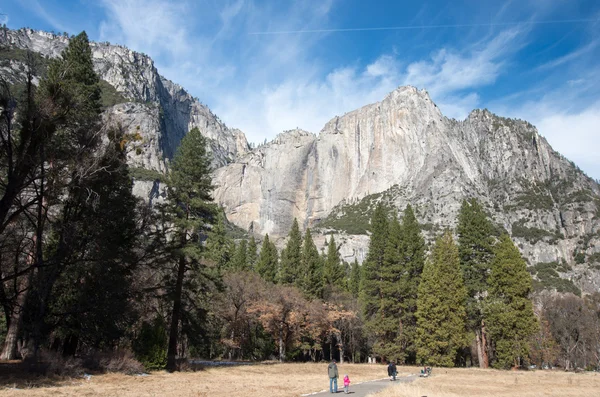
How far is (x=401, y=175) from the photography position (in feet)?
513

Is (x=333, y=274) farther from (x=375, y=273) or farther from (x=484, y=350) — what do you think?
(x=484, y=350)

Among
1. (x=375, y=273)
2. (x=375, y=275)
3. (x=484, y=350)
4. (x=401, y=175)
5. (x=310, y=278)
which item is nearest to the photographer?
(x=484, y=350)

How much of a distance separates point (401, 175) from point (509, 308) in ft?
417

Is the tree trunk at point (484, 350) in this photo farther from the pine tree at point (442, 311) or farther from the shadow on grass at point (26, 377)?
the shadow on grass at point (26, 377)

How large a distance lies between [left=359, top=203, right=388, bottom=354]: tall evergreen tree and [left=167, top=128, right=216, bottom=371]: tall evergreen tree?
22845 millimetres

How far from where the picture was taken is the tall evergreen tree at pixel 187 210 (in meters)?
21.8

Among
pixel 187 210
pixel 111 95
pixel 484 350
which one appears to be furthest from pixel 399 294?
pixel 111 95

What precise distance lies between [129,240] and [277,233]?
522ft

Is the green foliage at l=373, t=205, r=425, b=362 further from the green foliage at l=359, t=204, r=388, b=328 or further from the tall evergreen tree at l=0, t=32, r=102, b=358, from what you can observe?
the tall evergreen tree at l=0, t=32, r=102, b=358

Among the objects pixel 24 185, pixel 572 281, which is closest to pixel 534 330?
pixel 24 185

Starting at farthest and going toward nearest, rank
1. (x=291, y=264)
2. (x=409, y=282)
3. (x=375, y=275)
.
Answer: (x=291, y=264)
(x=375, y=275)
(x=409, y=282)

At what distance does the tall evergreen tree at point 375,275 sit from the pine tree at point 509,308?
10651 millimetres

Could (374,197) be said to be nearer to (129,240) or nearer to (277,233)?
(277,233)

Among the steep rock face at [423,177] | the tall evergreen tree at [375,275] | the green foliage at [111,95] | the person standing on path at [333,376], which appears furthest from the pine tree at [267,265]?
the green foliage at [111,95]
